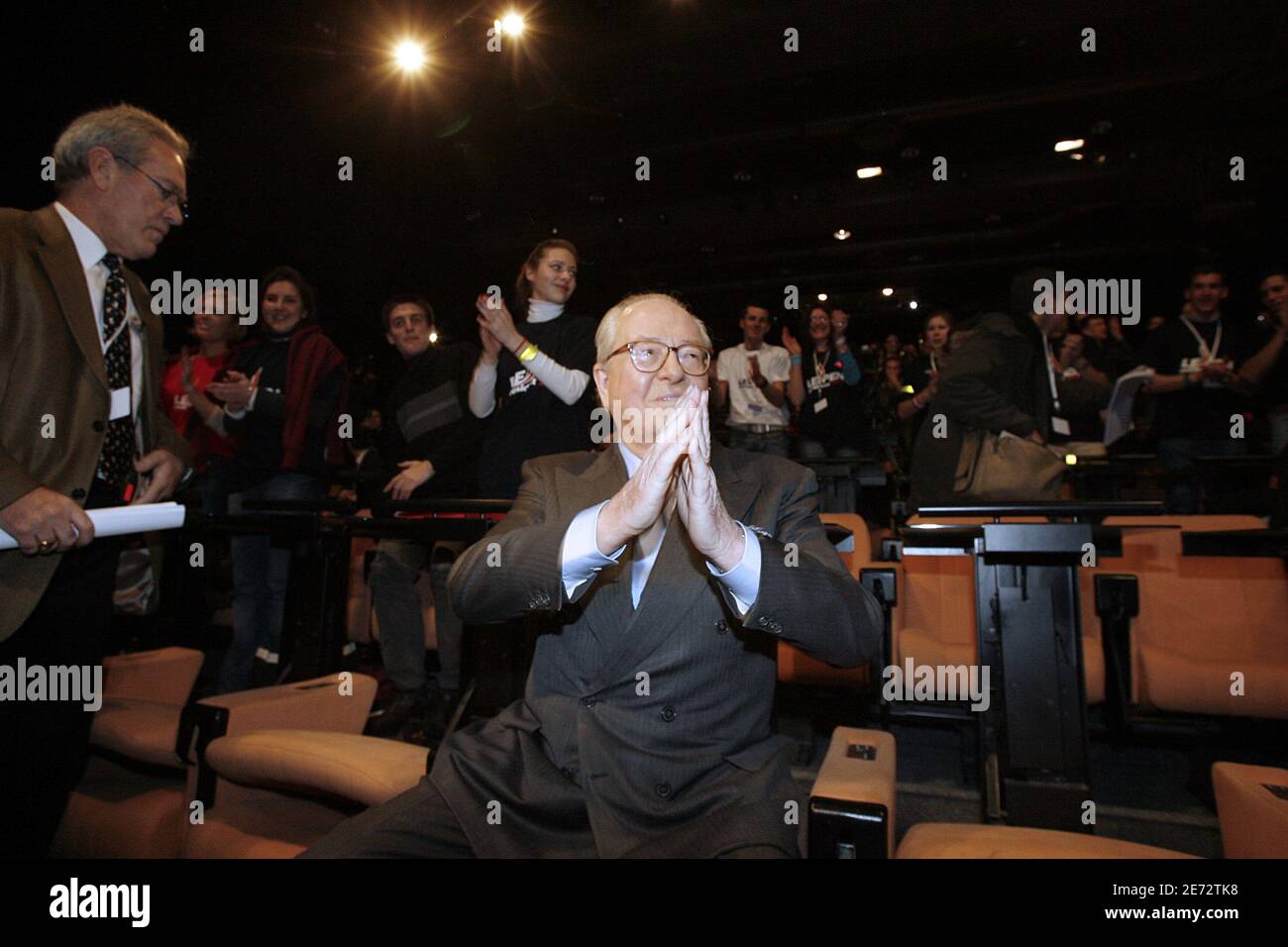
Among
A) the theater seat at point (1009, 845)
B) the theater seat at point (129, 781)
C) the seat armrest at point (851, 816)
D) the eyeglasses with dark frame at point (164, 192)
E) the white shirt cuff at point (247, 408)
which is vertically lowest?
the theater seat at point (129, 781)

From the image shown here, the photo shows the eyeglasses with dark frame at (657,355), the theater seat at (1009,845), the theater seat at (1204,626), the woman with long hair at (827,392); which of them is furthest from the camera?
the woman with long hair at (827,392)

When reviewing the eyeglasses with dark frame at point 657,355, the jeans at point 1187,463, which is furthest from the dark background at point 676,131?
the eyeglasses with dark frame at point 657,355

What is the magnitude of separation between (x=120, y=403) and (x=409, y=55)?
4461mm

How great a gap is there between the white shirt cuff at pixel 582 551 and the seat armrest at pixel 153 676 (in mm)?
1849

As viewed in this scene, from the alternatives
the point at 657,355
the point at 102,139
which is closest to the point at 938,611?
the point at 657,355

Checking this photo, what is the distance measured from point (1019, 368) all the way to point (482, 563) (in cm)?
257

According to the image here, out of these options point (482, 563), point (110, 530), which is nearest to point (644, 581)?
point (482, 563)

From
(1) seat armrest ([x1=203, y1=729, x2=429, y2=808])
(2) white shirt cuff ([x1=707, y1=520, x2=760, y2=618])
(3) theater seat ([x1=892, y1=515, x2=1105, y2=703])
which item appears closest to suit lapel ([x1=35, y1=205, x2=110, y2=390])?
(1) seat armrest ([x1=203, y1=729, x2=429, y2=808])

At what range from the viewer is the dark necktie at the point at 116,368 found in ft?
5.55

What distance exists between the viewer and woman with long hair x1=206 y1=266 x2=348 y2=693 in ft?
9.12

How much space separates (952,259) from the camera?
899cm

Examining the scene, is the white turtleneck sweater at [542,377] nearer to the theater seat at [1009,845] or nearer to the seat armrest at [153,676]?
the seat armrest at [153,676]

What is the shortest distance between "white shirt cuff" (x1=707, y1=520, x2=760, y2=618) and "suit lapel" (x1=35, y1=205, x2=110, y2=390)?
4.96ft
